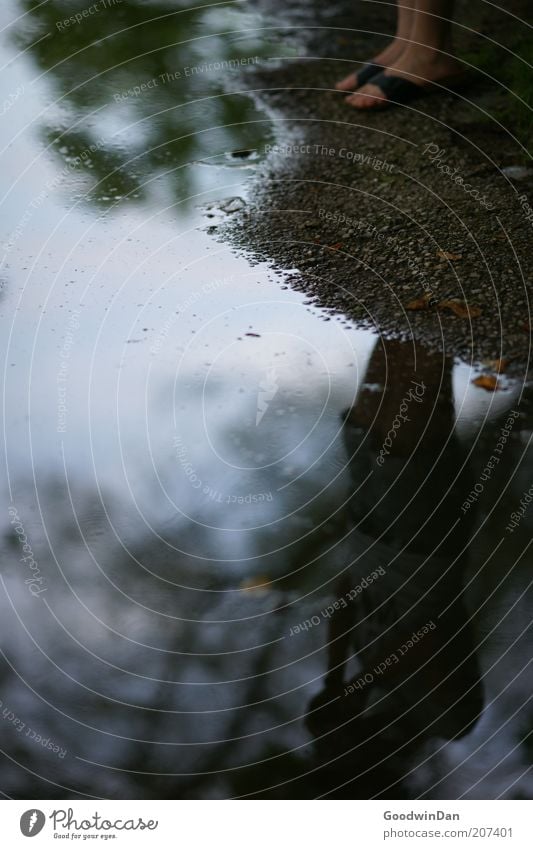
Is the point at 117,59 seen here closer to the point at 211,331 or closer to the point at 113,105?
the point at 113,105

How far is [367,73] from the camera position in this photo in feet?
8.11

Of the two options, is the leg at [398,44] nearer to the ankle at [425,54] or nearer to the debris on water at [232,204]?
the ankle at [425,54]

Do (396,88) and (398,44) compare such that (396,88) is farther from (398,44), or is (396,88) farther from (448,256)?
(448,256)

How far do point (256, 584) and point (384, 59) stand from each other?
5.73 feet

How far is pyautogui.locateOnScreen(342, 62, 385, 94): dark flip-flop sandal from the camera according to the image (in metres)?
2.46

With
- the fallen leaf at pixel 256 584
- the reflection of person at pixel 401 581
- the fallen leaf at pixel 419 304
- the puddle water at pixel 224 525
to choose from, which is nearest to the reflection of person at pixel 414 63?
the puddle water at pixel 224 525

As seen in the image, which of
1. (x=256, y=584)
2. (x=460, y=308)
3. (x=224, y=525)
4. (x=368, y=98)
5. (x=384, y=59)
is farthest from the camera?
(x=384, y=59)

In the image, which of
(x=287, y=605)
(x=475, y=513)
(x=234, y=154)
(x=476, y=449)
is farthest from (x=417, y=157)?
(x=287, y=605)

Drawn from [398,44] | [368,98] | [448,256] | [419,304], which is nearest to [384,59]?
[398,44]

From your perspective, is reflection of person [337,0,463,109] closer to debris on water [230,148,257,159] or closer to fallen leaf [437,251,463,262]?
debris on water [230,148,257,159]

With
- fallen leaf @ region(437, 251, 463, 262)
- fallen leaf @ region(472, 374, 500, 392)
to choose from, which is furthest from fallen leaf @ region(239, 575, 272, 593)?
fallen leaf @ region(437, 251, 463, 262)

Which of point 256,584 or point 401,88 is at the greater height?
point 401,88

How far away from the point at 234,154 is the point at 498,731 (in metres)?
1.59

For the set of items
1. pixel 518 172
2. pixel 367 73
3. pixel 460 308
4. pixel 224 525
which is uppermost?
pixel 367 73
